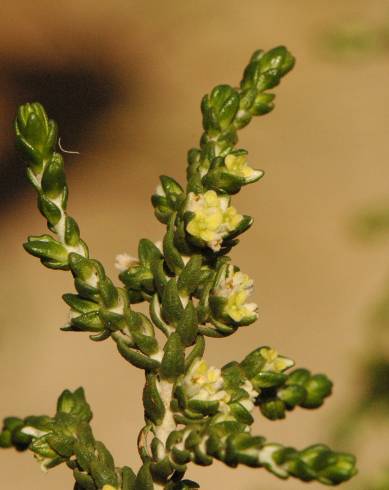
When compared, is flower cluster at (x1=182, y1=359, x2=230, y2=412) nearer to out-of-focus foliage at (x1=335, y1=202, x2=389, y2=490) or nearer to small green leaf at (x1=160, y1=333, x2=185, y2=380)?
small green leaf at (x1=160, y1=333, x2=185, y2=380)

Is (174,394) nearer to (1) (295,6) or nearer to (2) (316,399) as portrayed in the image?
(2) (316,399)

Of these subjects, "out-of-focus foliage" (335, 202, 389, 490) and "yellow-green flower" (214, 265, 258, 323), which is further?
"out-of-focus foliage" (335, 202, 389, 490)

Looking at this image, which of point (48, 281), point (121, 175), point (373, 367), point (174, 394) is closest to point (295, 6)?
Answer: point (121, 175)

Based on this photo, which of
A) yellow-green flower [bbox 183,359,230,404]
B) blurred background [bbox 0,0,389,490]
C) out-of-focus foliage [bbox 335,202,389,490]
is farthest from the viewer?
blurred background [bbox 0,0,389,490]

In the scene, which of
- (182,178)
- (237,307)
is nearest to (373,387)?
(237,307)

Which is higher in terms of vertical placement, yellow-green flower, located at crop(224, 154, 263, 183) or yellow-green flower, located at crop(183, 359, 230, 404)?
yellow-green flower, located at crop(224, 154, 263, 183)

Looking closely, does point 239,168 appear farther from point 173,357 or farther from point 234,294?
point 173,357

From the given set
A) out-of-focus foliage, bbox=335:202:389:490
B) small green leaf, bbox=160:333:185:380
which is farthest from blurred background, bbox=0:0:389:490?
small green leaf, bbox=160:333:185:380
